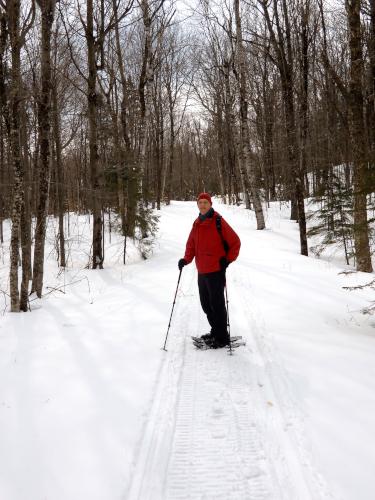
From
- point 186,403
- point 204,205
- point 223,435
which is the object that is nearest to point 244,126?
point 204,205

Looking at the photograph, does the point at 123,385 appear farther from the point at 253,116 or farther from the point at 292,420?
the point at 253,116

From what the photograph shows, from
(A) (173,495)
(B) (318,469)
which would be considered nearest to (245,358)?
(B) (318,469)

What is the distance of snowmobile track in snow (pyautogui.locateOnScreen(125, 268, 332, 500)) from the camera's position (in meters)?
2.85

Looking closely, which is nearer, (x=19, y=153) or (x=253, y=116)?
(x=19, y=153)

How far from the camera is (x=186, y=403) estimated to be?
405 cm

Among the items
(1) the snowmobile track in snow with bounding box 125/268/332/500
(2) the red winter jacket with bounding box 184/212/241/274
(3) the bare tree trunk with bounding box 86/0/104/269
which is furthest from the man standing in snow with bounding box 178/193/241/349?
(3) the bare tree trunk with bounding box 86/0/104/269

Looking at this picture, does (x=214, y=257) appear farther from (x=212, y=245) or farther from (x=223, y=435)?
(x=223, y=435)

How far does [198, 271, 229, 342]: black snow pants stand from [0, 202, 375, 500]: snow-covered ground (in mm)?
360

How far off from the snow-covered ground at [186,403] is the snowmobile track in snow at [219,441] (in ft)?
0.04

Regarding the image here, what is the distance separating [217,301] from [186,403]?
1841mm

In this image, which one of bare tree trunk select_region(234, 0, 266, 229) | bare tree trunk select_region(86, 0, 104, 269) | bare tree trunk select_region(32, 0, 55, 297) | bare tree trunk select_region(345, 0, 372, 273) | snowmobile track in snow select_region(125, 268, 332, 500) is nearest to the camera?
snowmobile track in snow select_region(125, 268, 332, 500)

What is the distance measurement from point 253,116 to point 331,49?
10.2 meters

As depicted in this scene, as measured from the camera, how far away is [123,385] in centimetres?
449

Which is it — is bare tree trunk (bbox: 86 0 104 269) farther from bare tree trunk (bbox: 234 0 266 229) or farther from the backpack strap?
bare tree trunk (bbox: 234 0 266 229)
